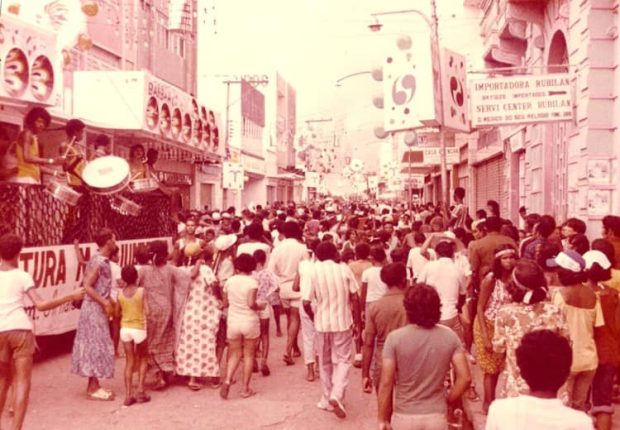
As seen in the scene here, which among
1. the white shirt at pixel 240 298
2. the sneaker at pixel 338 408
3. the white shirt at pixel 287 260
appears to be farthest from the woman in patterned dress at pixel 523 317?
the white shirt at pixel 287 260

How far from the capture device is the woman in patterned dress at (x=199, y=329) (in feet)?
30.5

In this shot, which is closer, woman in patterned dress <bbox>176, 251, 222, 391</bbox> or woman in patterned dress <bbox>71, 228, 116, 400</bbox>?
woman in patterned dress <bbox>71, 228, 116, 400</bbox>

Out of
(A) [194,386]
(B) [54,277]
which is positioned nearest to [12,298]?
(A) [194,386]

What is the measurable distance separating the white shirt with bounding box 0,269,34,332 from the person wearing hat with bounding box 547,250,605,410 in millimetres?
4201

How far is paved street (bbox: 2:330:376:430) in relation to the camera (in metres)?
7.75

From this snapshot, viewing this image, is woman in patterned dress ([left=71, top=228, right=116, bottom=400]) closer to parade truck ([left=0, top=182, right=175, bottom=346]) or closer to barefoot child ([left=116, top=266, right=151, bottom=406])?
barefoot child ([left=116, top=266, right=151, bottom=406])

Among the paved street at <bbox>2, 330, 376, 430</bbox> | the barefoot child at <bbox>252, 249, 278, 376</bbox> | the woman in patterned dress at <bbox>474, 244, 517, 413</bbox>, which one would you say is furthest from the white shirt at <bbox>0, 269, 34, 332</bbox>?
the woman in patterned dress at <bbox>474, 244, 517, 413</bbox>

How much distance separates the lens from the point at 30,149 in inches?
436

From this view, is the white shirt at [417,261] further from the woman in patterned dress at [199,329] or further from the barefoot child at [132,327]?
the barefoot child at [132,327]

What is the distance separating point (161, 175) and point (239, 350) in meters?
24.2

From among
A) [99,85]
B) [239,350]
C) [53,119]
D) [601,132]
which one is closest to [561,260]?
[239,350]

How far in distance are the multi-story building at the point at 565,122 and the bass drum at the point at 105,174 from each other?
7.08 meters

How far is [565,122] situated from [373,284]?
7.28m

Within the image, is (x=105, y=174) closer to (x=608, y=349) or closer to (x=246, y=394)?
(x=246, y=394)
